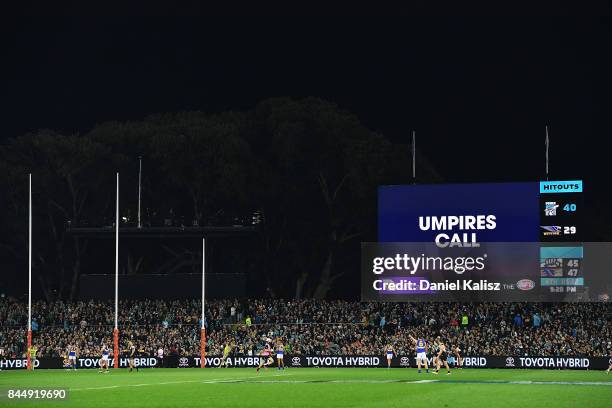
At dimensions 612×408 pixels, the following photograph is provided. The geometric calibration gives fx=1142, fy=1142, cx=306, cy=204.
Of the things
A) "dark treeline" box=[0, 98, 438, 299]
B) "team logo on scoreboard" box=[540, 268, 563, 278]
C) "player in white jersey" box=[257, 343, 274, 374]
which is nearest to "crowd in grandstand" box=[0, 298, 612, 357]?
"player in white jersey" box=[257, 343, 274, 374]

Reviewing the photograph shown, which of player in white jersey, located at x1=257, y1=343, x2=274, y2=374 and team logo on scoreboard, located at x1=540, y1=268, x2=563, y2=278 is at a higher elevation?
team logo on scoreboard, located at x1=540, y1=268, x2=563, y2=278

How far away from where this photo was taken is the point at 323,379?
5019cm

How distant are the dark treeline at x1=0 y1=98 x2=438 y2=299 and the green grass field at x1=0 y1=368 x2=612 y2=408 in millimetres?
34828

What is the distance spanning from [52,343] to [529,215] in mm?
32063

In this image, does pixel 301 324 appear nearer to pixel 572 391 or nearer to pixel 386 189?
pixel 386 189

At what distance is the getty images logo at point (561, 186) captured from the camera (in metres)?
63.1

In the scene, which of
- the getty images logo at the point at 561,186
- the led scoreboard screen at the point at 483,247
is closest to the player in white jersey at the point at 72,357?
the led scoreboard screen at the point at 483,247

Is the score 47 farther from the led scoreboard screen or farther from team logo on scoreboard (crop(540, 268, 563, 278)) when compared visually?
team logo on scoreboard (crop(540, 268, 563, 278))

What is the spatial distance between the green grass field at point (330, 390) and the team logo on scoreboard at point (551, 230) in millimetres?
11314

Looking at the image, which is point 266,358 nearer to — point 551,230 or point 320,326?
point 320,326

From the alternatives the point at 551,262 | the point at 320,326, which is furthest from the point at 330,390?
the point at 320,326

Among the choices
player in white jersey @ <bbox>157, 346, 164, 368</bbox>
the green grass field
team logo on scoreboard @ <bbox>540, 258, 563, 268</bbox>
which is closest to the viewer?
the green grass field

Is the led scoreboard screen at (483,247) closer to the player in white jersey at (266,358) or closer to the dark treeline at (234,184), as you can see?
the player in white jersey at (266,358)

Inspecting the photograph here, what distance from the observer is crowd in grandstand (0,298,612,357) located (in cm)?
6900
